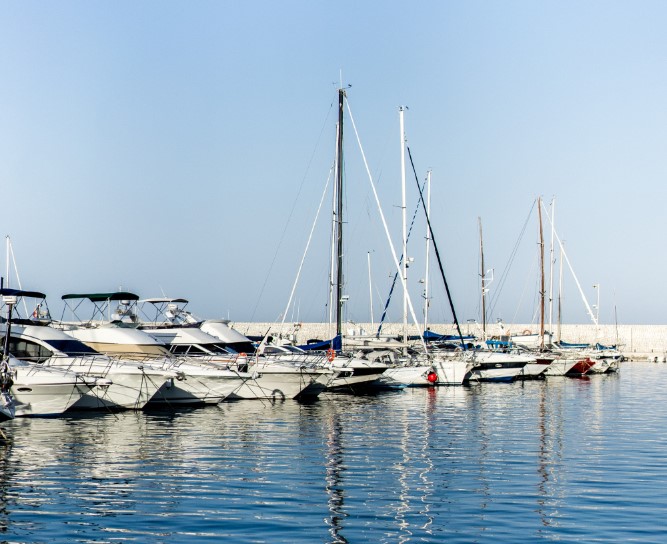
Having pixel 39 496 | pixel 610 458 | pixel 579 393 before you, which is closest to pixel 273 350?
pixel 579 393

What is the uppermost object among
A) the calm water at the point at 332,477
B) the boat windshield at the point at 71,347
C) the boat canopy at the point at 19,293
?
the boat canopy at the point at 19,293

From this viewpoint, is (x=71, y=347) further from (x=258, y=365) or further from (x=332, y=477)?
(x=332, y=477)

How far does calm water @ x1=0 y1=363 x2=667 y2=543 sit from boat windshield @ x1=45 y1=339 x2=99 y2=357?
3775 millimetres

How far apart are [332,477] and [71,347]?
56.1 ft

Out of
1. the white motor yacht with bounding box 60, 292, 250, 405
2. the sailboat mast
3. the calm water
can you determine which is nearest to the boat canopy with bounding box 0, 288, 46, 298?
the white motor yacht with bounding box 60, 292, 250, 405

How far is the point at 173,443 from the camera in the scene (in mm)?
23188

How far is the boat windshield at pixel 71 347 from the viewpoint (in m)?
32.5

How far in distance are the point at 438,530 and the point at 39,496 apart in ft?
22.5

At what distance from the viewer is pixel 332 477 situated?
60.8 ft

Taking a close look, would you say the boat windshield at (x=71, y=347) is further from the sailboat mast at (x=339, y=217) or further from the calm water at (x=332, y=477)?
the sailboat mast at (x=339, y=217)

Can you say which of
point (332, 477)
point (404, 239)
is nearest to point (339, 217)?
point (404, 239)

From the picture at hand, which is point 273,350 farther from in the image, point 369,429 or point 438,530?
point 438,530

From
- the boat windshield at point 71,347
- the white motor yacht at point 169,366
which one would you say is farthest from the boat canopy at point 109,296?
the boat windshield at point 71,347

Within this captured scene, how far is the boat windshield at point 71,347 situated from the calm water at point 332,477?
3.78 m
